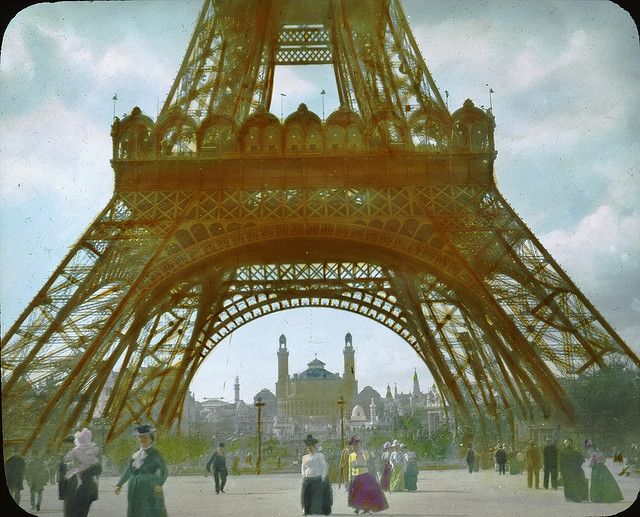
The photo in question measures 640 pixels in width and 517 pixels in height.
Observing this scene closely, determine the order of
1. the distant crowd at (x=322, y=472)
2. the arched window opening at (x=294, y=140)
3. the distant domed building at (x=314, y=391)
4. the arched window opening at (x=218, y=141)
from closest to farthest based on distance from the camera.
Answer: the distant crowd at (x=322, y=472)
the distant domed building at (x=314, y=391)
the arched window opening at (x=294, y=140)
the arched window opening at (x=218, y=141)

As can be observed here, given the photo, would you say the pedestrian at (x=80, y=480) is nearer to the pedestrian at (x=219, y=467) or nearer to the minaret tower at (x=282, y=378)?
the pedestrian at (x=219, y=467)

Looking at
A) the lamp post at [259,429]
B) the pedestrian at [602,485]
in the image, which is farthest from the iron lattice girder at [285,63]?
the pedestrian at [602,485]

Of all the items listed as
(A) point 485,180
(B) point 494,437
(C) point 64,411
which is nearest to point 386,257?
(A) point 485,180

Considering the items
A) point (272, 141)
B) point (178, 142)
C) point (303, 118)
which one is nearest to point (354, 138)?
point (303, 118)

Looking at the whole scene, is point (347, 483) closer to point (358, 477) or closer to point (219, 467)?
point (358, 477)

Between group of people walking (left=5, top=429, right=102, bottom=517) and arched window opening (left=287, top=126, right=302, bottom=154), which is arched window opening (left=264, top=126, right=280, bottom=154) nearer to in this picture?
arched window opening (left=287, top=126, right=302, bottom=154)

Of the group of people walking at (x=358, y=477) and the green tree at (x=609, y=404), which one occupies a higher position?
the green tree at (x=609, y=404)
